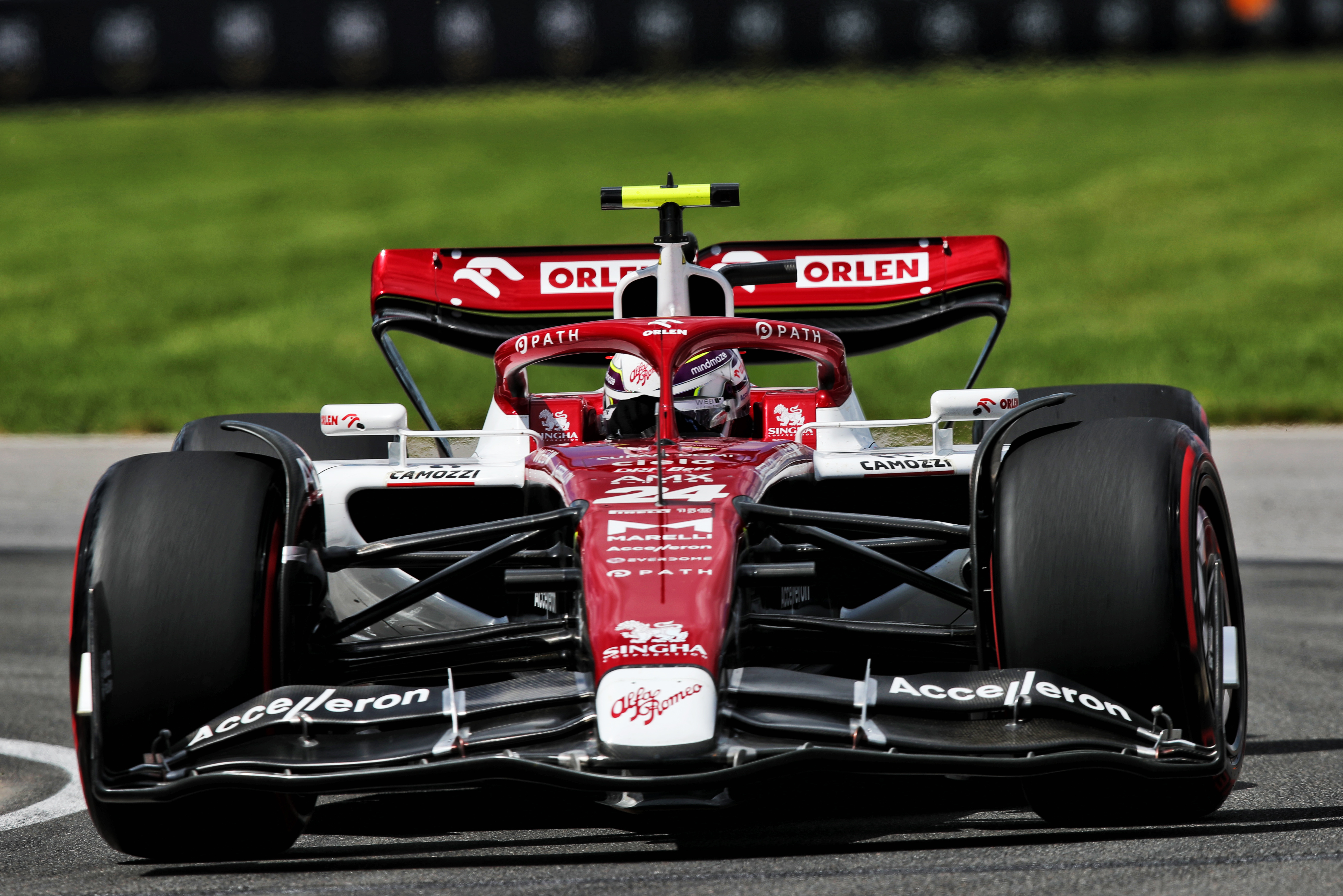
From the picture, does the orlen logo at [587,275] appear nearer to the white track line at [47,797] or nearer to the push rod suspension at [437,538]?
the white track line at [47,797]

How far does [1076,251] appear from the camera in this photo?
23.5 m

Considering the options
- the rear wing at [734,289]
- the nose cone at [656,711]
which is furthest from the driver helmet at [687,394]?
the nose cone at [656,711]

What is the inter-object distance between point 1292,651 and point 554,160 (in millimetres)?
23072

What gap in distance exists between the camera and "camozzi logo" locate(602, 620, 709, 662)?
13.5ft

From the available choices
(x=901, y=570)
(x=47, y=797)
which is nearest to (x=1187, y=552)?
(x=901, y=570)

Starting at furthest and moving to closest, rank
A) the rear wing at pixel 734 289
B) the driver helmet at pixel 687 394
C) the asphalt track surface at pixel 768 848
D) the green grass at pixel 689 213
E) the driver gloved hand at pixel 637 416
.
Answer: the green grass at pixel 689 213, the rear wing at pixel 734 289, the driver gloved hand at pixel 637 416, the driver helmet at pixel 687 394, the asphalt track surface at pixel 768 848

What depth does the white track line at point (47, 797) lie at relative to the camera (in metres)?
5.08

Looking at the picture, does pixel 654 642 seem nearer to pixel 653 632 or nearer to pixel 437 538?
pixel 653 632

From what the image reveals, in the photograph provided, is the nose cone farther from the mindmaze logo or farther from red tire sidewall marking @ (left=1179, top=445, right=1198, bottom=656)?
red tire sidewall marking @ (left=1179, top=445, right=1198, bottom=656)

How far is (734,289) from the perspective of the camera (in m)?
7.39

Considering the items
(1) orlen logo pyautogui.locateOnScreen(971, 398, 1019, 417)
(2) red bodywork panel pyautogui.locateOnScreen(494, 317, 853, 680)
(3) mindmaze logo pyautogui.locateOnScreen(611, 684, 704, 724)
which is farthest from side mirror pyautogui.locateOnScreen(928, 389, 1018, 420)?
(3) mindmaze logo pyautogui.locateOnScreen(611, 684, 704, 724)

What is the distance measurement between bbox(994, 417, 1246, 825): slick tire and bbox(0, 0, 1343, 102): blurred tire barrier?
23.5 metres

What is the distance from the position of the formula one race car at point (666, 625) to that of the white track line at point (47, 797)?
432mm

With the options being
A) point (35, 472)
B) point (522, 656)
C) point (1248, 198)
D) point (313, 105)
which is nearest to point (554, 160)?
point (313, 105)
